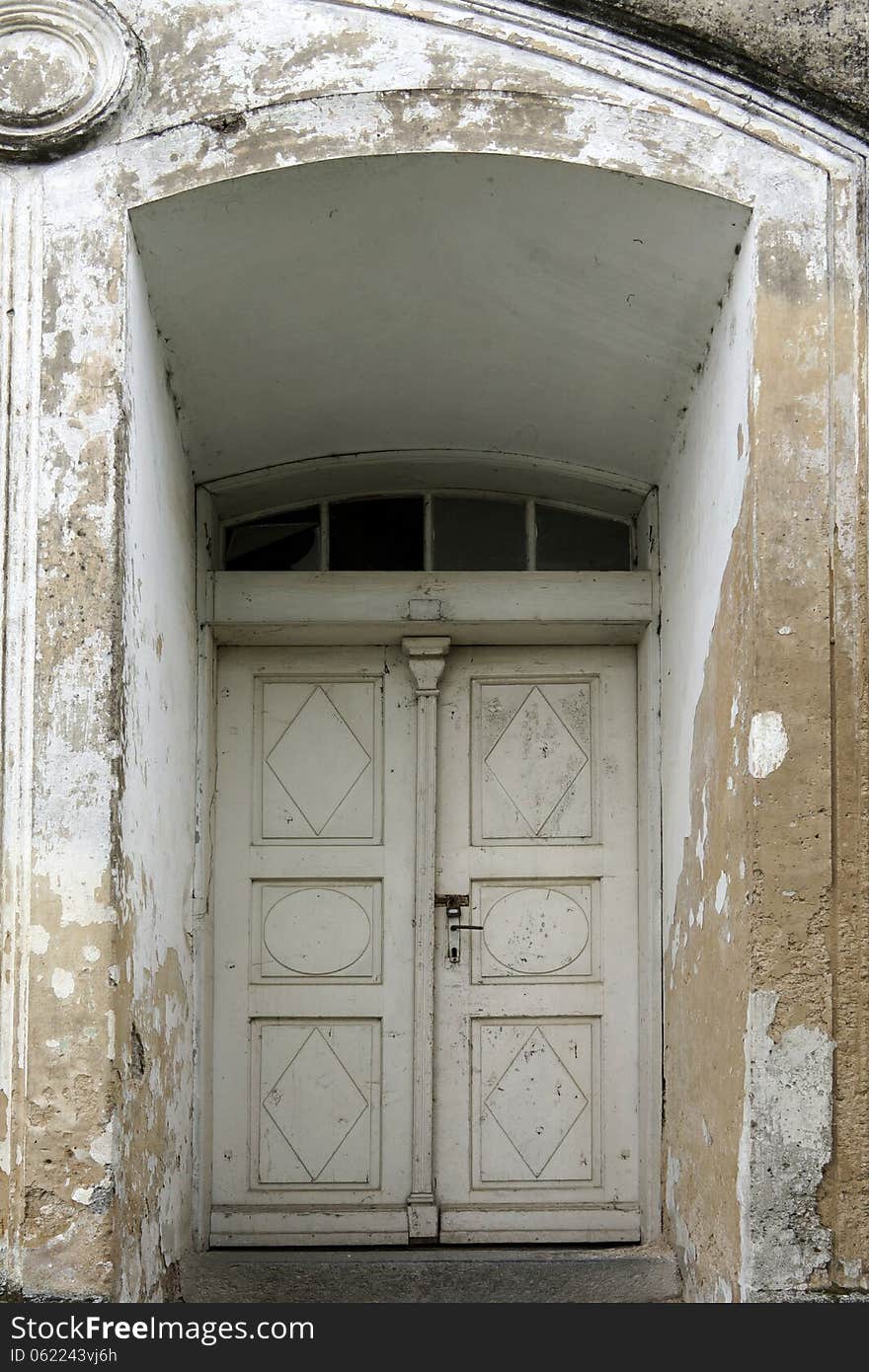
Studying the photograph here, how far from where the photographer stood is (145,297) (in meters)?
3.59

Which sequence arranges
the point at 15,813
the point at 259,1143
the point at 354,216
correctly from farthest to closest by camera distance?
the point at 259,1143 < the point at 354,216 < the point at 15,813

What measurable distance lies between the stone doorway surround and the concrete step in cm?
35

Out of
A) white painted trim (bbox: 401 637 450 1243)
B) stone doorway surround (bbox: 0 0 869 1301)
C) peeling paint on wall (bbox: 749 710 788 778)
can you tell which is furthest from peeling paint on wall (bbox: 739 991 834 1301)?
white painted trim (bbox: 401 637 450 1243)

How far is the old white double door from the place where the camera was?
445 cm

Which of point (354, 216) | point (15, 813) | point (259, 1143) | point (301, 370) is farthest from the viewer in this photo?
point (259, 1143)

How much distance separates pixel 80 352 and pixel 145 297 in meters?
0.36

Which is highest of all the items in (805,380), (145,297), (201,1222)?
(145,297)

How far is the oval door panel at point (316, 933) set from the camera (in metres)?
4.54

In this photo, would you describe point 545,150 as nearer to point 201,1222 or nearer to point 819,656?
point 819,656

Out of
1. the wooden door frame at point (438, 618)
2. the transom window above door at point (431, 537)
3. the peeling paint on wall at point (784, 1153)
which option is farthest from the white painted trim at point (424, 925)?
the peeling paint on wall at point (784, 1153)

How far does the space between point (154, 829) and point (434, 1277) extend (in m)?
1.57

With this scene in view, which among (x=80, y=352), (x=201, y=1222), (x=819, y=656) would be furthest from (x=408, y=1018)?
(x=80, y=352)

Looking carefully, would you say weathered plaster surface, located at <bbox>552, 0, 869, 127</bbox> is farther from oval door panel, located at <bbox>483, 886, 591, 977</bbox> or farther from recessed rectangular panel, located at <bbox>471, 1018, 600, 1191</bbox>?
recessed rectangular panel, located at <bbox>471, 1018, 600, 1191</bbox>

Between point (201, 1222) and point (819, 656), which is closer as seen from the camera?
point (819, 656)
